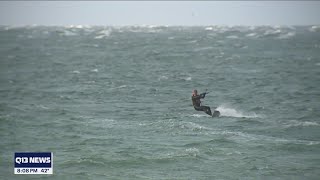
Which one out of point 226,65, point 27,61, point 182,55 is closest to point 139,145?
point 226,65

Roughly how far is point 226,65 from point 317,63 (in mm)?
10577

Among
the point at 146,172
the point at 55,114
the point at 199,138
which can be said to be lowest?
the point at 146,172

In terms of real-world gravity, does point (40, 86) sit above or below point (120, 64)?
below

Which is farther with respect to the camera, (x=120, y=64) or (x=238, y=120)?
(x=120, y=64)

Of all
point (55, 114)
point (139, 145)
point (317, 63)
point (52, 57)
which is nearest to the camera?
point (139, 145)

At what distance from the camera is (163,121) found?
34.4m

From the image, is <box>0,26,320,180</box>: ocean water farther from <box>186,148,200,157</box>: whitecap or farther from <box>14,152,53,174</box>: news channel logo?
<box>14,152,53,174</box>: news channel logo

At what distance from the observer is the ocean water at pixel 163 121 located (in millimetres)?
25297

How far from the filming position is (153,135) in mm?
30688

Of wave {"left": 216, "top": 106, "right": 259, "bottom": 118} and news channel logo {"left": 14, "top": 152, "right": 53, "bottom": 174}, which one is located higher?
wave {"left": 216, "top": 106, "right": 259, "bottom": 118}

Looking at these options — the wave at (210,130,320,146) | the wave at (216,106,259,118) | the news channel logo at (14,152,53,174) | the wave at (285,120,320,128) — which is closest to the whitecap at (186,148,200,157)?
the wave at (210,130,320,146)

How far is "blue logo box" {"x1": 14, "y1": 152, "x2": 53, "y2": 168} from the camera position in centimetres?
2386

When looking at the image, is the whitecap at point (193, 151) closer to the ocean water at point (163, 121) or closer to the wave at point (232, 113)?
the ocean water at point (163, 121)

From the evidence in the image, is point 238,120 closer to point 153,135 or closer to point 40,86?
point 153,135
